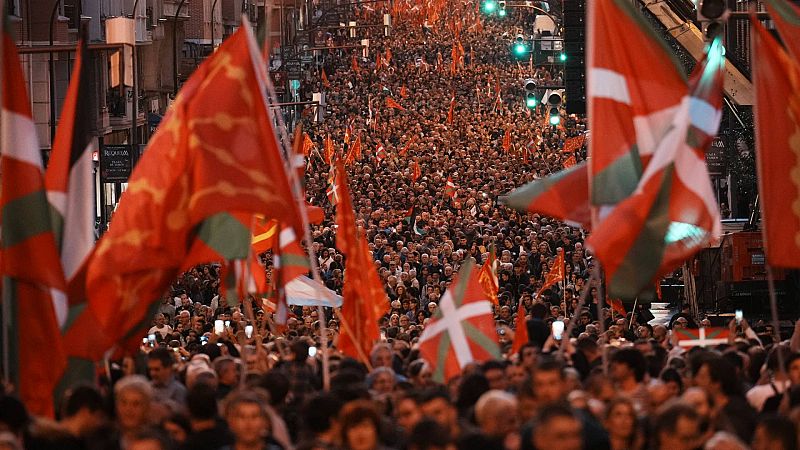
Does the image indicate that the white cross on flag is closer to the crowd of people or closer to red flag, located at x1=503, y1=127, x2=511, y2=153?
the crowd of people

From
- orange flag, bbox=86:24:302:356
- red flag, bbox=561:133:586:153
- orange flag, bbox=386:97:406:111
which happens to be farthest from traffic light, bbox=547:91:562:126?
orange flag, bbox=86:24:302:356

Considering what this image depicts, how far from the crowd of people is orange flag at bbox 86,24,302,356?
2.43 ft

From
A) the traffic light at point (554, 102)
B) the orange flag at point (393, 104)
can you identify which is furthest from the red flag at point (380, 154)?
the orange flag at point (393, 104)

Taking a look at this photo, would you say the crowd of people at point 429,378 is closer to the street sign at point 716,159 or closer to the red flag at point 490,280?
the red flag at point 490,280

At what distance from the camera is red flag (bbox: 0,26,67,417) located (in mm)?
12891

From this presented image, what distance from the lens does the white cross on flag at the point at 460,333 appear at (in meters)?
15.8

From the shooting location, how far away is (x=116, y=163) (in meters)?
42.7

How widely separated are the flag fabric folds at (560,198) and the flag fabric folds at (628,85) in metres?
0.67

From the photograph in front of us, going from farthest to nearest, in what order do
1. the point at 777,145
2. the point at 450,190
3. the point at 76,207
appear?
the point at 450,190
the point at 76,207
the point at 777,145

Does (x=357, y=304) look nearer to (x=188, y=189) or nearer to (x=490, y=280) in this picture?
(x=188, y=189)

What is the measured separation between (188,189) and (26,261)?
1.27 m

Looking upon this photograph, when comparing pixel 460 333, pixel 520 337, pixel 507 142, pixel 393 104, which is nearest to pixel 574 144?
pixel 507 142

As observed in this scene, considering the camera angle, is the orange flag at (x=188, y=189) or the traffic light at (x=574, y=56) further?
the traffic light at (x=574, y=56)

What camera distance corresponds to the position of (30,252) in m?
13.1
